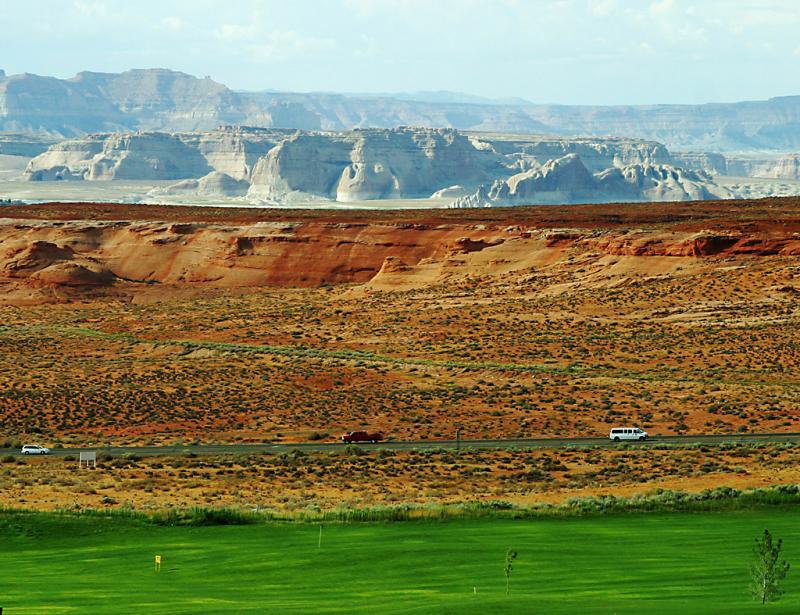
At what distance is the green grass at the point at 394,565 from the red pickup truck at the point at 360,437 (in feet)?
59.2

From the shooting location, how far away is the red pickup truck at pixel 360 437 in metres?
49.3

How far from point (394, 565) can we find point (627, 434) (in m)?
25.2

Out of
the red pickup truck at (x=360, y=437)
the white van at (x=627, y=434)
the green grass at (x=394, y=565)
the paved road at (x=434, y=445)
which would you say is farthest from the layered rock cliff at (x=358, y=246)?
the green grass at (x=394, y=565)

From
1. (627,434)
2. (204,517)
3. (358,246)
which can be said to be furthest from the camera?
(358,246)

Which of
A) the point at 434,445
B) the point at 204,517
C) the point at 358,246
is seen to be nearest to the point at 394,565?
the point at 204,517

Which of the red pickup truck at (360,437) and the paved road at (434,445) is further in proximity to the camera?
the red pickup truck at (360,437)

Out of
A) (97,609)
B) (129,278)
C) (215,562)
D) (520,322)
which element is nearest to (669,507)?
(215,562)

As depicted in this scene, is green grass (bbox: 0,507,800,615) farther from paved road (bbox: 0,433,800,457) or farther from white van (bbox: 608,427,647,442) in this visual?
white van (bbox: 608,427,647,442)

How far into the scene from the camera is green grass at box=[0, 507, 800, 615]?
21547mm

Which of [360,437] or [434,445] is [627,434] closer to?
[434,445]

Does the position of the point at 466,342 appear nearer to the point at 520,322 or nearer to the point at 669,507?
the point at 520,322

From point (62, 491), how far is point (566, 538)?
16.5 metres

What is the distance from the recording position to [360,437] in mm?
49719

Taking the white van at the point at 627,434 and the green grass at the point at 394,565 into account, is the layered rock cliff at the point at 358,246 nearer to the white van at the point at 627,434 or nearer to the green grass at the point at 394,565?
the white van at the point at 627,434
